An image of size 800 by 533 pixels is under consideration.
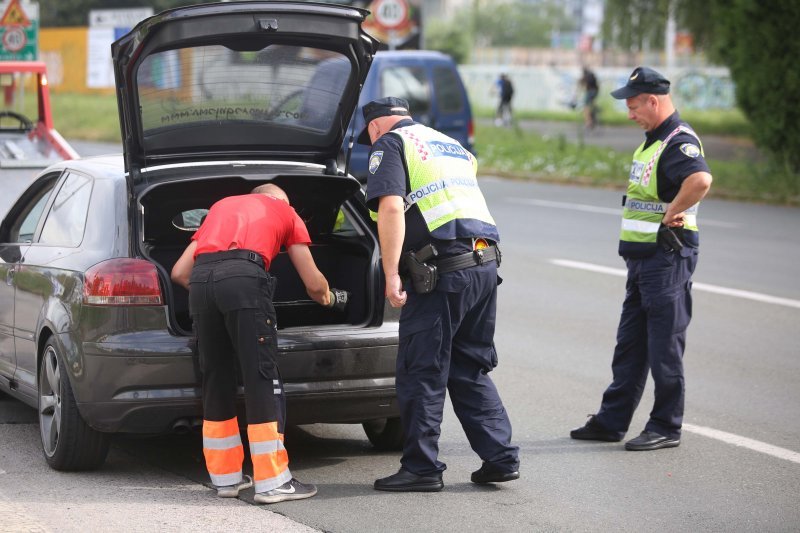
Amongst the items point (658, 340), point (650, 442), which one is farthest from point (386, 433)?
point (658, 340)

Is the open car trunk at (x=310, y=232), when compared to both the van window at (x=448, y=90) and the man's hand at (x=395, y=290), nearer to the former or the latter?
the man's hand at (x=395, y=290)

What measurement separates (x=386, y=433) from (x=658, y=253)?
164 cm

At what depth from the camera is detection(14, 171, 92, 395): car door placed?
238 inches

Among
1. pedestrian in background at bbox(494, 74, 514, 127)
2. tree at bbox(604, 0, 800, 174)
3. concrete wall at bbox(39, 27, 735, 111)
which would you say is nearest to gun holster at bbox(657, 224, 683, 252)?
tree at bbox(604, 0, 800, 174)

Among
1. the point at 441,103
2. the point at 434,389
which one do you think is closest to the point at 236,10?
the point at 434,389

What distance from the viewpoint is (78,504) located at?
546cm

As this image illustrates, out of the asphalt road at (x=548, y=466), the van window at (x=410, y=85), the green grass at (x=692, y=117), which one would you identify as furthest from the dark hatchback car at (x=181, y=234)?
the green grass at (x=692, y=117)

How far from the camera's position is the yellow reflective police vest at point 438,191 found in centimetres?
562

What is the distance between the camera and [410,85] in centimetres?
1842

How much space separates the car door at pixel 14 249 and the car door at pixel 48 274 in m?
0.06

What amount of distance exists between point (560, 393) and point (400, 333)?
93.7 inches

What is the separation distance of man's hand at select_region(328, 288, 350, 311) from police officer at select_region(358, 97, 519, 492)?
1.20 ft

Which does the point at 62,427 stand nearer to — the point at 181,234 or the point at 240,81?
the point at 181,234

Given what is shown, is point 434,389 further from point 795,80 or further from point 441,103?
point 795,80
